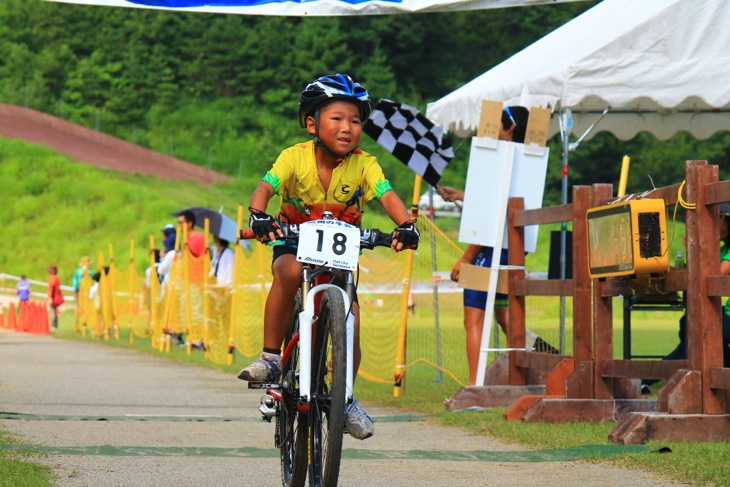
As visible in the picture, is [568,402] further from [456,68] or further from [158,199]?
[456,68]

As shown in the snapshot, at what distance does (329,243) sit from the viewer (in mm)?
5824

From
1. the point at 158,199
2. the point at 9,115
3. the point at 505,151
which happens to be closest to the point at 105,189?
the point at 158,199

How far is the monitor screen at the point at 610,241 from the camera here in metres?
8.73

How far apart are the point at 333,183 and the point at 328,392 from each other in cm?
102

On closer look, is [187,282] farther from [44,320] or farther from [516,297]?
[44,320]

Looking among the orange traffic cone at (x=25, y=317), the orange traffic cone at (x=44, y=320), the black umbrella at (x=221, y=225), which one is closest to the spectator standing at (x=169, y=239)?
the black umbrella at (x=221, y=225)

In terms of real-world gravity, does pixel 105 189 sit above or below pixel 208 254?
above

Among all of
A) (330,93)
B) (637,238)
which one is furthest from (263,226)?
(637,238)

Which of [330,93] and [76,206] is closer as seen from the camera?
[330,93]

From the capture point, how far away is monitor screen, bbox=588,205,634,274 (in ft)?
28.6

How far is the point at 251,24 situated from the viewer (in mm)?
103375

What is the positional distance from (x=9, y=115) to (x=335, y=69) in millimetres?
21818

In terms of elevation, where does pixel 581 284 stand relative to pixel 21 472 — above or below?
above

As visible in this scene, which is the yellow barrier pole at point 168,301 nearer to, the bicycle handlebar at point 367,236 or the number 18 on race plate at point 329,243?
the bicycle handlebar at point 367,236
